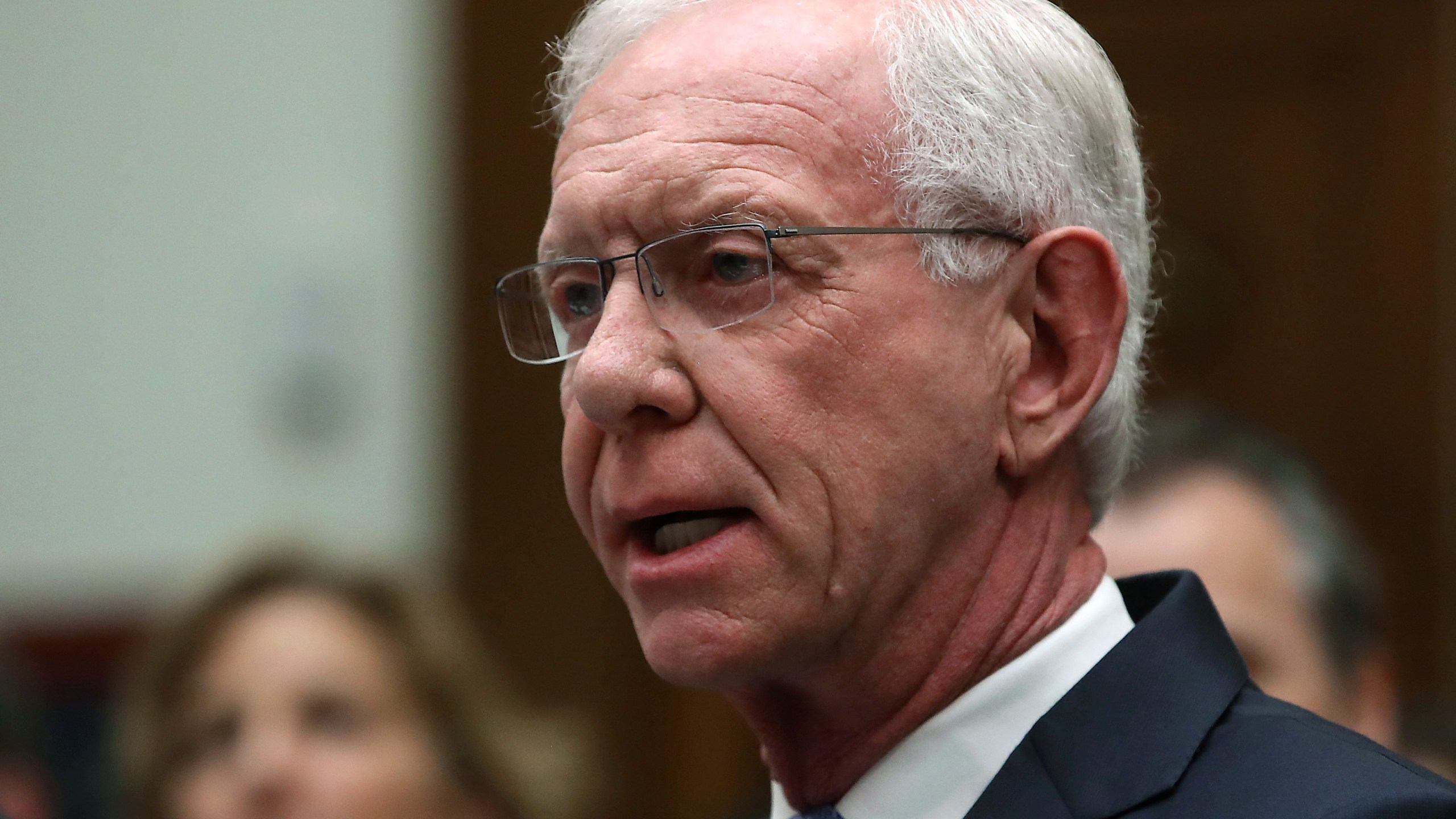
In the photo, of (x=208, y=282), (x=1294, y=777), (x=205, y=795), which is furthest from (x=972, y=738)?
(x=208, y=282)

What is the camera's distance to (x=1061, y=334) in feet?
6.20

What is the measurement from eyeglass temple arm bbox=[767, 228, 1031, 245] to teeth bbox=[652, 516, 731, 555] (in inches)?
12.5

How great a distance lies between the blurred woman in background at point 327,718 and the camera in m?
3.38

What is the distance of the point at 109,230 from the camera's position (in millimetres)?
5859

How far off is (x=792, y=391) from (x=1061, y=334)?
1.09ft

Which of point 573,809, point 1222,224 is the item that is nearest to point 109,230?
point 573,809

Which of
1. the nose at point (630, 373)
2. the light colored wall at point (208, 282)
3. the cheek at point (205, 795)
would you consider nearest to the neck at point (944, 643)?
the nose at point (630, 373)

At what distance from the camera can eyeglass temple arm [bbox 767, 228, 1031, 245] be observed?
178 centimetres

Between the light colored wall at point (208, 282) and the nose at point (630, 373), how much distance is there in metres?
3.89

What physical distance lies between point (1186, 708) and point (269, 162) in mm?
4691

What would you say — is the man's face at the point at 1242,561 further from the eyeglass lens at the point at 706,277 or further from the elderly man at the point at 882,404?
the eyeglass lens at the point at 706,277

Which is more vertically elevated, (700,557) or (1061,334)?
(1061,334)

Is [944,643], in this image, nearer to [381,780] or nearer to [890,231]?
Answer: [890,231]

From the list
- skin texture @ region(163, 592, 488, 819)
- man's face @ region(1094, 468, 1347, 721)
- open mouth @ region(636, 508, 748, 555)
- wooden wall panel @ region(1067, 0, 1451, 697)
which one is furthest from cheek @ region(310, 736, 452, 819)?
wooden wall panel @ region(1067, 0, 1451, 697)
